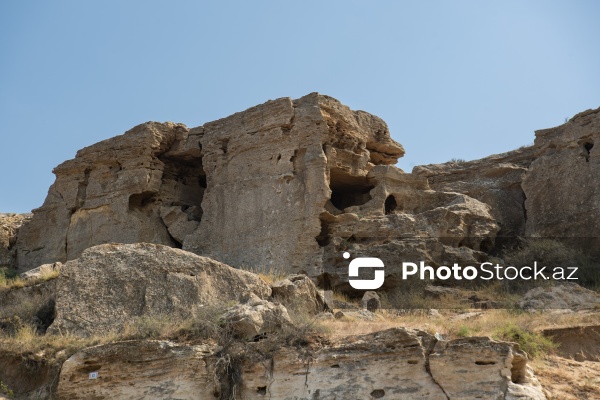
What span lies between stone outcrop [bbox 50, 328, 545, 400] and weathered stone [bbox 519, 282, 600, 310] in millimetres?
4193

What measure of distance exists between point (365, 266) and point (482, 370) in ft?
23.1

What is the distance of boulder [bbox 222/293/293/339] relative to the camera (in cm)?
1023

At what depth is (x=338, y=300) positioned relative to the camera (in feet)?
49.0

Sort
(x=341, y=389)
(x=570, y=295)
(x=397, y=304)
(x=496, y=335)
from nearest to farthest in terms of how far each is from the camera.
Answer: (x=341, y=389) → (x=496, y=335) → (x=570, y=295) → (x=397, y=304)

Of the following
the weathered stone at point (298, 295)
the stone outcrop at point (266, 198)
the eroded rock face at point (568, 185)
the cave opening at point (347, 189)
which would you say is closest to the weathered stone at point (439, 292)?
the stone outcrop at point (266, 198)

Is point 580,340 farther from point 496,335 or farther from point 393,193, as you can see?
point 393,193

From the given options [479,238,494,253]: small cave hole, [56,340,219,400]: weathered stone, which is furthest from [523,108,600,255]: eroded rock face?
[56,340,219,400]: weathered stone

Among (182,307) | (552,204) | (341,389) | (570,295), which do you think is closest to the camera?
(341,389)

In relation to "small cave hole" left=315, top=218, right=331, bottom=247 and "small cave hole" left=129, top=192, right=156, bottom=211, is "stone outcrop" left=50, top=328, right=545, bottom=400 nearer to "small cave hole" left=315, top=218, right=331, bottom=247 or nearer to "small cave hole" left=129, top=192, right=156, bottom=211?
"small cave hole" left=315, top=218, right=331, bottom=247

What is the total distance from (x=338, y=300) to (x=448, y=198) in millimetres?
4653

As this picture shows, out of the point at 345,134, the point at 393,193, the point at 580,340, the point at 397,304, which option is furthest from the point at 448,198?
the point at 580,340

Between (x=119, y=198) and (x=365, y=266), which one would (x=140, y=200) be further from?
(x=365, y=266)

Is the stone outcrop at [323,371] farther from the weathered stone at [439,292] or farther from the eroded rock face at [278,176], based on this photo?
the eroded rock face at [278,176]

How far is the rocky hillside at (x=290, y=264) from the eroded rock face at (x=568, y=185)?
40mm
